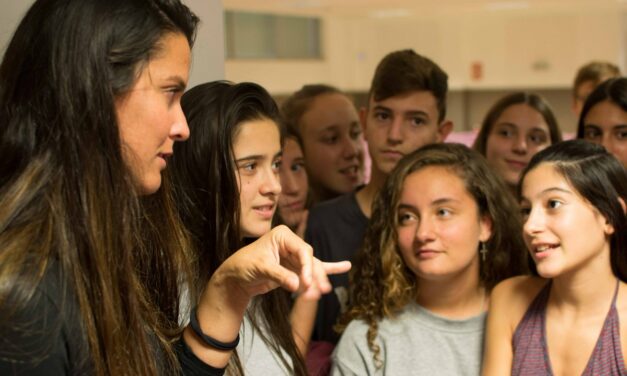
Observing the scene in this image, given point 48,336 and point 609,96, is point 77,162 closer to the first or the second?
point 48,336

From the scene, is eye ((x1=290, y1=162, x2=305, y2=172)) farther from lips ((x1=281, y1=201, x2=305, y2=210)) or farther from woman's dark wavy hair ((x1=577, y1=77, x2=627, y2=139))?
woman's dark wavy hair ((x1=577, y1=77, x2=627, y2=139))

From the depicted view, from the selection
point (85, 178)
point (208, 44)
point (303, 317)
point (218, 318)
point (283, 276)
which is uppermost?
point (208, 44)

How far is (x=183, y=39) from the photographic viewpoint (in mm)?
1003

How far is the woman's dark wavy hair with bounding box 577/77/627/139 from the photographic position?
1958 millimetres

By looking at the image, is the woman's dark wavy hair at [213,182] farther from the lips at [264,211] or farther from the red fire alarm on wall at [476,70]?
the red fire alarm on wall at [476,70]

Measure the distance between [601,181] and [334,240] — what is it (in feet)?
2.24

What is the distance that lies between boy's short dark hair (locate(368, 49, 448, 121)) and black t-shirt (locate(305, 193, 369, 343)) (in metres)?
0.30

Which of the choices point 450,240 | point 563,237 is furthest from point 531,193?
point 450,240

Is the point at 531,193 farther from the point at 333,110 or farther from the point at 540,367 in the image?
the point at 333,110

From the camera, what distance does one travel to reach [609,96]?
199 centimetres

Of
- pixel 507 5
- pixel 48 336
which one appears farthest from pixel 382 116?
pixel 507 5

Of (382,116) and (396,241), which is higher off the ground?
(382,116)

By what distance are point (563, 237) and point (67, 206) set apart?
92cm

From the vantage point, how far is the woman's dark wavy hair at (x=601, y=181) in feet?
4.80
